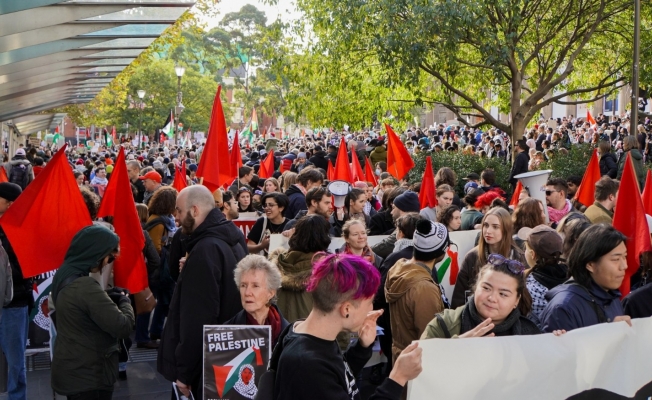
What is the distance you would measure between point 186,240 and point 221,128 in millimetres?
4384

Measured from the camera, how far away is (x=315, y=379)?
124 inches

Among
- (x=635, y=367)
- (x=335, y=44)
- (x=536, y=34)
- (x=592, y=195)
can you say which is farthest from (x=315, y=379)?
(x=536, y=34)

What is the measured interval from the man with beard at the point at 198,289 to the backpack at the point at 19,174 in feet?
37.4

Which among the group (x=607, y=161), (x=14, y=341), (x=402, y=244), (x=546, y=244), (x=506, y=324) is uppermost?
(x=607, y=161)

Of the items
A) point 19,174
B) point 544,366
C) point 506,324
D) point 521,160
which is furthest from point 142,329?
point 521,160

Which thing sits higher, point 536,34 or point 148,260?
point 536,34

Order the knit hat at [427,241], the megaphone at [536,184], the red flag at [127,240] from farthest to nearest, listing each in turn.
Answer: the megaphone at [536,184] → the red flag at [127,240] → the knit hat at [427,241]

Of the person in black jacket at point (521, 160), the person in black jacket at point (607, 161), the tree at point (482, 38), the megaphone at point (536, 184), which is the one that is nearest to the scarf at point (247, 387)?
the megaphone at point (536, 184)

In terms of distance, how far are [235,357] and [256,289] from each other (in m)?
0.39

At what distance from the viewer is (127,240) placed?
717cm

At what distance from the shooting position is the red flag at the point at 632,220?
604cm

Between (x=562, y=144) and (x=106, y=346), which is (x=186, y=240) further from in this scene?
(x=562, y=144)

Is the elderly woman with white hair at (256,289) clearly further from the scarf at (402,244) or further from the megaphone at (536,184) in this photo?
the megaphone at (536,184)

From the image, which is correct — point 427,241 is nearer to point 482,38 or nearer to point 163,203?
point 163,203
